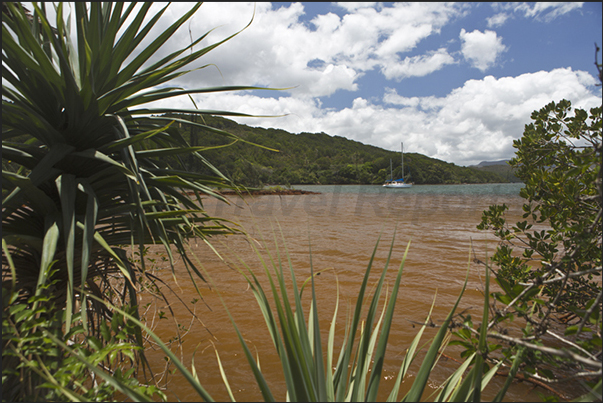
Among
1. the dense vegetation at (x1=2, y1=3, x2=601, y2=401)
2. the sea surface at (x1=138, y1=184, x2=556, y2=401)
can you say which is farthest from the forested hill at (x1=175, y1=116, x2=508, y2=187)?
the dense vegetation at (x1=2, y1=3, x2=601, y2=401)

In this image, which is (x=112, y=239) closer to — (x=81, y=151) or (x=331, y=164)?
(x=81, y=151)

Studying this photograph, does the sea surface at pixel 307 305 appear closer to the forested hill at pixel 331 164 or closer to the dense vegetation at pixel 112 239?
the dense vegetation at pixel 112 239

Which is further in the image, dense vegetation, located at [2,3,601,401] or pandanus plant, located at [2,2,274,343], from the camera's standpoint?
pandanus plant, located at [2,2,274,343]

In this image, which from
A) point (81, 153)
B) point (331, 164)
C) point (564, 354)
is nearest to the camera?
point (564, 354)

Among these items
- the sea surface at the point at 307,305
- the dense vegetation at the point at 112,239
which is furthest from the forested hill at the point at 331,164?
the dense vegetation at the point at 112,239

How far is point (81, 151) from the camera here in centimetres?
166

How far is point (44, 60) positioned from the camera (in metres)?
1.50

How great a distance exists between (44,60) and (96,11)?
400 millimetres

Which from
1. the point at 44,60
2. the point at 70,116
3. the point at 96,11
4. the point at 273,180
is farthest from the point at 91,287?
the point at 273,180

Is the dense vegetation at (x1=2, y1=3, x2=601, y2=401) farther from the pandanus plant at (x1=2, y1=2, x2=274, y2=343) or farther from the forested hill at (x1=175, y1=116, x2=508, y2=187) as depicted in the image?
the forested hill at (x1=175, y1=116, x2=508, y2=187)

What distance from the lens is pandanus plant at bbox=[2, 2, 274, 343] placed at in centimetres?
148

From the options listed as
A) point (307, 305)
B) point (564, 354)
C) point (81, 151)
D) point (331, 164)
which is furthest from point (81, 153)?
point (331, 164)

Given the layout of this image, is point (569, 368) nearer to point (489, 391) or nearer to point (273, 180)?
point (489, 391)

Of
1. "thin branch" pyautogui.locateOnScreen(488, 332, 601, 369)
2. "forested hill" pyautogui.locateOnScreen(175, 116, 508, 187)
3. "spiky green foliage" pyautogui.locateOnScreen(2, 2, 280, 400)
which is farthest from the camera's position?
"forested hill" pyautogui.locateOnScreen(175, 116, 508, 187)
